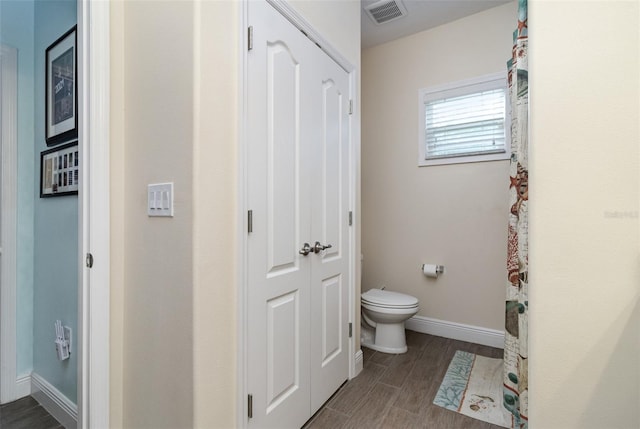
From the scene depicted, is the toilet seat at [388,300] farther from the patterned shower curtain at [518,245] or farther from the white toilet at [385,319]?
the patterned shower curtain at [518,245]

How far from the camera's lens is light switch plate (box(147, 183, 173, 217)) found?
1147 mm

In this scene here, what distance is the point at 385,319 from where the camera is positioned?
2.42m

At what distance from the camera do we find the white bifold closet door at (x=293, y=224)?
1.33 m

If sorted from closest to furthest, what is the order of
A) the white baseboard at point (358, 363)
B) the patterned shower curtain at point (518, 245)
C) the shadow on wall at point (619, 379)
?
1. the shadow on wall at point (619, 379)
2. the patterned shower curtain at point (518, 245)
3. the white baseboard at point (358, 363)

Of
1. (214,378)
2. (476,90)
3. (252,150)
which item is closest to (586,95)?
(252,150)

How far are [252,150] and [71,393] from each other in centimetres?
163

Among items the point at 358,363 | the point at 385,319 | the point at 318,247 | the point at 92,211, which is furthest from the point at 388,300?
the point at 92,211

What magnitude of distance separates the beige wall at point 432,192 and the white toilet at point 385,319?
0.51 metres

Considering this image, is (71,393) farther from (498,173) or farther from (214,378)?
(498,173)

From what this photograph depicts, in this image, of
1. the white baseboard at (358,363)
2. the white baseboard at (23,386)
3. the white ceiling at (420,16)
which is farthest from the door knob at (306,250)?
the white ceiling at (420,16)

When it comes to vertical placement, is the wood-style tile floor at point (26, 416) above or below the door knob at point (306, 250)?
below

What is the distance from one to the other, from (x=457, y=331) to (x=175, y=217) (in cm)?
259

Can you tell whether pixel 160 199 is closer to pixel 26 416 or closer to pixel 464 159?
pixel 26 416

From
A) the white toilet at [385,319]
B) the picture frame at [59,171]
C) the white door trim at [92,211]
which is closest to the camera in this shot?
the white door trim at [92,211]
